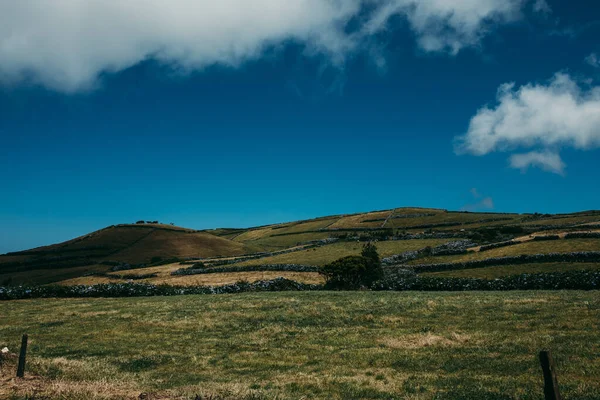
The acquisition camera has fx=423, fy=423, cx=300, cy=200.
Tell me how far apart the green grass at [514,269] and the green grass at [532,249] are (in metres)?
6.24

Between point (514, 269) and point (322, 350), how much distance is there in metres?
51.6

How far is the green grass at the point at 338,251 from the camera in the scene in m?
91.1

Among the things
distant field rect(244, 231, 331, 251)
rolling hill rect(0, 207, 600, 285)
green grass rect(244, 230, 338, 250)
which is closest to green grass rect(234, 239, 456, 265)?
rolling hill rect(0, 207, 600, 285)

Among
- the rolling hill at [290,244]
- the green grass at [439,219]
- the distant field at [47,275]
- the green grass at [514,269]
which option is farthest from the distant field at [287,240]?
the green grass at [514,269]

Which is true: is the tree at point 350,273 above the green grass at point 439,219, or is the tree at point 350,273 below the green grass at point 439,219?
below

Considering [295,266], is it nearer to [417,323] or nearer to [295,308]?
[295,308]

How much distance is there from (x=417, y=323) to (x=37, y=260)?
498 feet

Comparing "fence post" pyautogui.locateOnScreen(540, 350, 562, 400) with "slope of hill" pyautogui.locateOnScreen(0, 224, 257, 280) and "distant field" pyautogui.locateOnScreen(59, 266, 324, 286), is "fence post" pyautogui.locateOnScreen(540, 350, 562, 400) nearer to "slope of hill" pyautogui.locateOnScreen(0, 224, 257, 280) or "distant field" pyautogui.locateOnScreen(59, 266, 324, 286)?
"distant field" pyautogui.locateOnScreen(59, 266, 324, 286)

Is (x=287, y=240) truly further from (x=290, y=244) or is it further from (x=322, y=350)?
(x=322, y=350)

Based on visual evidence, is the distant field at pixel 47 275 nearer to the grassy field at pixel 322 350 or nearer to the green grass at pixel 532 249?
the grassy field at pixel 322 350

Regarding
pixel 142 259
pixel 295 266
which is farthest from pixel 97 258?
pixel 295 266

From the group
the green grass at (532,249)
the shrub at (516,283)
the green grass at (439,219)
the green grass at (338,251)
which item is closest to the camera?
the shrub at (516,283)

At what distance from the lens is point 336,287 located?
58.7 m

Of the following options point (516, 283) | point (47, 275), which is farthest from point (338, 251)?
point (47, 275)
